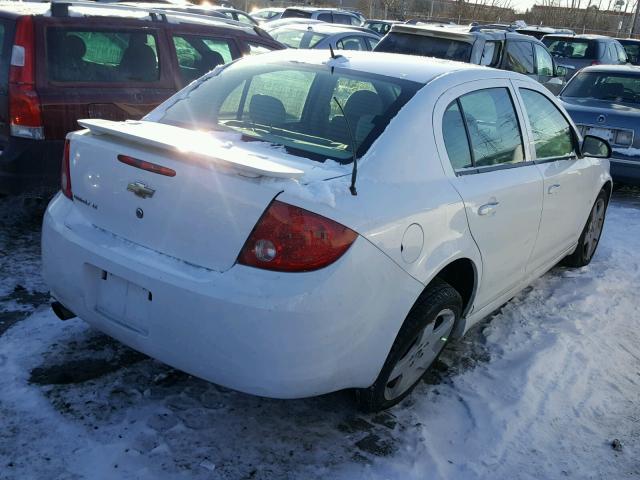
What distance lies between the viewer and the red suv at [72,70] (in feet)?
16.2

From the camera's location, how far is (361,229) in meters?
2.69

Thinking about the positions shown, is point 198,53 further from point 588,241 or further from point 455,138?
point 588,241

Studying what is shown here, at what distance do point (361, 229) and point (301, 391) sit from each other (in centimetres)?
68

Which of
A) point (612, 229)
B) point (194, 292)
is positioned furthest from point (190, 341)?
point (612, 229)

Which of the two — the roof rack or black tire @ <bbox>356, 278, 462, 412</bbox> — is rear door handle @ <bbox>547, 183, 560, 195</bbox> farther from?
the roof rack

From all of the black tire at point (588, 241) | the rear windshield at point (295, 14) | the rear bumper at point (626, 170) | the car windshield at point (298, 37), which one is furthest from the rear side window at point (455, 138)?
the rear windshield at point (295, 14)

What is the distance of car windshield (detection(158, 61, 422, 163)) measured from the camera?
10.6ft

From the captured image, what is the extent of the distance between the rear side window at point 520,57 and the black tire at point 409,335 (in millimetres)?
9033

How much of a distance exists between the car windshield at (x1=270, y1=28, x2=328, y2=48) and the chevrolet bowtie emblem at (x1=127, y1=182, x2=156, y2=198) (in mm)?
9459

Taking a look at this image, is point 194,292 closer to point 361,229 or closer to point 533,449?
point 361,229

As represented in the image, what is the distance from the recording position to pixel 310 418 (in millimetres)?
3238

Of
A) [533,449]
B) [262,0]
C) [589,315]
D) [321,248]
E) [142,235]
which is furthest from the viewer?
[262,0]

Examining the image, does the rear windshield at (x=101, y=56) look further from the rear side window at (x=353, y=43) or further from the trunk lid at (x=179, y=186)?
the rear side window at (x=353, y=43)

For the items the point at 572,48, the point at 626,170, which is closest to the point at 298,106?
the point at 626,170
